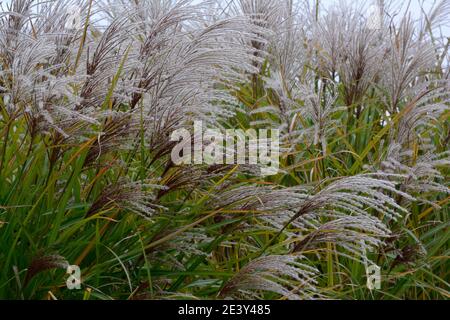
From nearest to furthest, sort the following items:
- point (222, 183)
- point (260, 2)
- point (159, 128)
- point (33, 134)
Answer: point (33, 134) < point (159, 128) < point (222, 183) < point (260, 2)

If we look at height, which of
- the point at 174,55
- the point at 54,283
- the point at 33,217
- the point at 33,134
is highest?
the point at 174,55

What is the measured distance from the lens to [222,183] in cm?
263

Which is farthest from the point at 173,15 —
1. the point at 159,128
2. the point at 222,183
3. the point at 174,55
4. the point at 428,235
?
the point at 428,235

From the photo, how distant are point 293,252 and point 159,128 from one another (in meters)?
0.52

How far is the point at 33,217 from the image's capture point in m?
2.50

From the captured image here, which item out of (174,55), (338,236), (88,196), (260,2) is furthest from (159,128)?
(260,2)

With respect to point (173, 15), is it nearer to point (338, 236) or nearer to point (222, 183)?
point (222, 183)

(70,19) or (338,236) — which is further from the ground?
(70,19)

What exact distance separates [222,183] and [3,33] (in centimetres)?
80

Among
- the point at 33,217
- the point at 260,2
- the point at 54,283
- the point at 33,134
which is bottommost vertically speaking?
the point at 54,283

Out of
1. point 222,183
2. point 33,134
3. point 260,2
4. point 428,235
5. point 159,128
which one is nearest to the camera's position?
point 33,134

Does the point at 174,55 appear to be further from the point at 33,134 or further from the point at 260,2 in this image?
the point at 260,2

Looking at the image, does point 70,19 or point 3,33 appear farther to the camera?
point 70,19

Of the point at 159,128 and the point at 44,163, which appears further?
the point at 44,163
